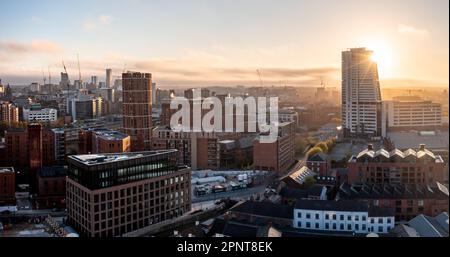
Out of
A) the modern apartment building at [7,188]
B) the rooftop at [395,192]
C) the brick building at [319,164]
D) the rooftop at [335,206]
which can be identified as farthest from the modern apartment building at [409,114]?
the modern apartment building at [7,188]

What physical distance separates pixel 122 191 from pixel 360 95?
33.1 ft

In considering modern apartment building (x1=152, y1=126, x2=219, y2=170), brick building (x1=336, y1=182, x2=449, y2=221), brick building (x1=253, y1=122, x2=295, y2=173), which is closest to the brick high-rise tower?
modern apartment building (x1=152, y1=126, x2=219, y2=170)

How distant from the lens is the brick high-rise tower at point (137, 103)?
32.8 feet

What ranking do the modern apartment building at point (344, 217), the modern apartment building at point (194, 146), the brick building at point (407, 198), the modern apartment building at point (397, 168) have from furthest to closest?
1. the modern apartment building at point (194, 146)
2. the modern apartment building at point (397, 168)
3. the brick building at point (407, 198)
4. the modern apartment building at point (344, 217)

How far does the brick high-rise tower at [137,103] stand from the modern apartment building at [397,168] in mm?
4798

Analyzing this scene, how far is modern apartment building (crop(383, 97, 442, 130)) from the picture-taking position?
1268 cm

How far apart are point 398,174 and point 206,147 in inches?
142

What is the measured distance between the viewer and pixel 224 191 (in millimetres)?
7254

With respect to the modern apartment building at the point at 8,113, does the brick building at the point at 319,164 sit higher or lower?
lower

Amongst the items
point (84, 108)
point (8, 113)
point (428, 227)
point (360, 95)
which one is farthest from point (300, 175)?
point (84, 108)

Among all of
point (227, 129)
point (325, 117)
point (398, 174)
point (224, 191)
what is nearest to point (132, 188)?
point (224, 191)

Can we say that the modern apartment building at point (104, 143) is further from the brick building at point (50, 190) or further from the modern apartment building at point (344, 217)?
the modern apartment building at point (344, 217)
